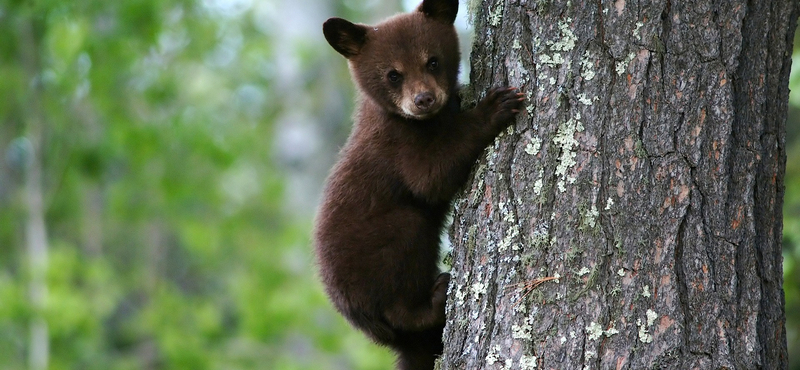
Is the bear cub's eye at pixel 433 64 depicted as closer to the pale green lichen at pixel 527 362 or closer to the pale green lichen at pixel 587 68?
the pale green lichen at pixel 587 68

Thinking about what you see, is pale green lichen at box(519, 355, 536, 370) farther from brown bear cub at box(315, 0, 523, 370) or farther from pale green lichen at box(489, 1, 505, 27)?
pale green lichen at box(489, 1, 505, 27)

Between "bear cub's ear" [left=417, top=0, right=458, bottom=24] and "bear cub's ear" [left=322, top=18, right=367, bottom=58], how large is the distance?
0.35 m

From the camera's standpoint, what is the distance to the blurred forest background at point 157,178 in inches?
344

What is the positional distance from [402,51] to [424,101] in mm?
572

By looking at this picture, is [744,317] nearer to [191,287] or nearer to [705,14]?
[705,14]

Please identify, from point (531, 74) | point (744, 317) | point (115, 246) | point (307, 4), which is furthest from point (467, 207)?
point (115, 246)

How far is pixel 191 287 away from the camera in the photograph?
68.6 ft

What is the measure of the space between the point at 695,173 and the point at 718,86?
1.01 feet

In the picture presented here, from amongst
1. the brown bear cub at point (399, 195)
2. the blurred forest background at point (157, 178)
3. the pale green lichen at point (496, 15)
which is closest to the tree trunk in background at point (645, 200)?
the pale green lichen at point (496, 15)

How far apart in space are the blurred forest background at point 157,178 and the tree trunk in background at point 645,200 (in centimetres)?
331

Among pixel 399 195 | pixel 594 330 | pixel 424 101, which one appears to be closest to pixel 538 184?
pixel 594 330

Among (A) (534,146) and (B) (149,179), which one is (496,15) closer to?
(A) (534,146)

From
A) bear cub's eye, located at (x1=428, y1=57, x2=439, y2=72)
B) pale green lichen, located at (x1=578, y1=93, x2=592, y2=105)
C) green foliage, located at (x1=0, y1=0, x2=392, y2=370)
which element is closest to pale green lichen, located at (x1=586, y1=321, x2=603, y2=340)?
pale green lichen, located at (x1=578, y1=93, x2=592, y2=105)

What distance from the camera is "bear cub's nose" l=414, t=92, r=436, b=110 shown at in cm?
345
